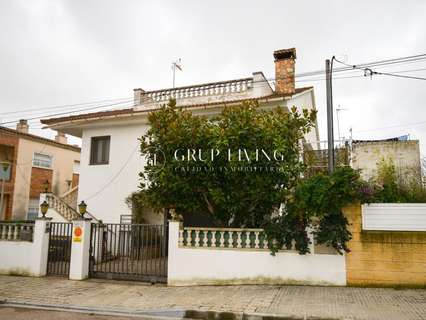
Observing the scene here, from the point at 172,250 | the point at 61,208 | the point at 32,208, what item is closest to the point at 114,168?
the point at 61,208

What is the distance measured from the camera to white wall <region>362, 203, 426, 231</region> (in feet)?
23.8

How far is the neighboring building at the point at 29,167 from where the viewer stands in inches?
765

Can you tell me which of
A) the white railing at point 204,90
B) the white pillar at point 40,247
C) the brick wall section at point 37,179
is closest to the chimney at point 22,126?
the brick wall section at point 37,179

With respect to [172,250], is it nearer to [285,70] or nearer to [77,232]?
[77,232]

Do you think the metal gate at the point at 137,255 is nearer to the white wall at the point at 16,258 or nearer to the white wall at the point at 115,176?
the white wall at the point at 16,258

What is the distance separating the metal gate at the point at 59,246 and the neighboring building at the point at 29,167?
10331 mm

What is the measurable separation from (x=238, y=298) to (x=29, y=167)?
60.3 feet

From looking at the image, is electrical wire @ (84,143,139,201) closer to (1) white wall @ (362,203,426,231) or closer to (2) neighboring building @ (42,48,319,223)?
(2) neighboring building @ (42,48,319,223)

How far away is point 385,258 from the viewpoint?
24.0 ft

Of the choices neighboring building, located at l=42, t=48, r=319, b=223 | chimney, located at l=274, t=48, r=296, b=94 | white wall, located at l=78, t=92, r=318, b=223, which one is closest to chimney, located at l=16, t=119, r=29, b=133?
neighboring building, located at l=42, t=48, r=319, b=223

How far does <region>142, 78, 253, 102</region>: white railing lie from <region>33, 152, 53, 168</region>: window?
1091cm

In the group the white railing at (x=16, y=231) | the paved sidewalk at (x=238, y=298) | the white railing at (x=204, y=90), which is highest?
the white railing at (x=204, y=90)

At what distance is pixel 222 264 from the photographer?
8.08m

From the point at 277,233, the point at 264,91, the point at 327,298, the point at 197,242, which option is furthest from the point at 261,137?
the point at 264,91
